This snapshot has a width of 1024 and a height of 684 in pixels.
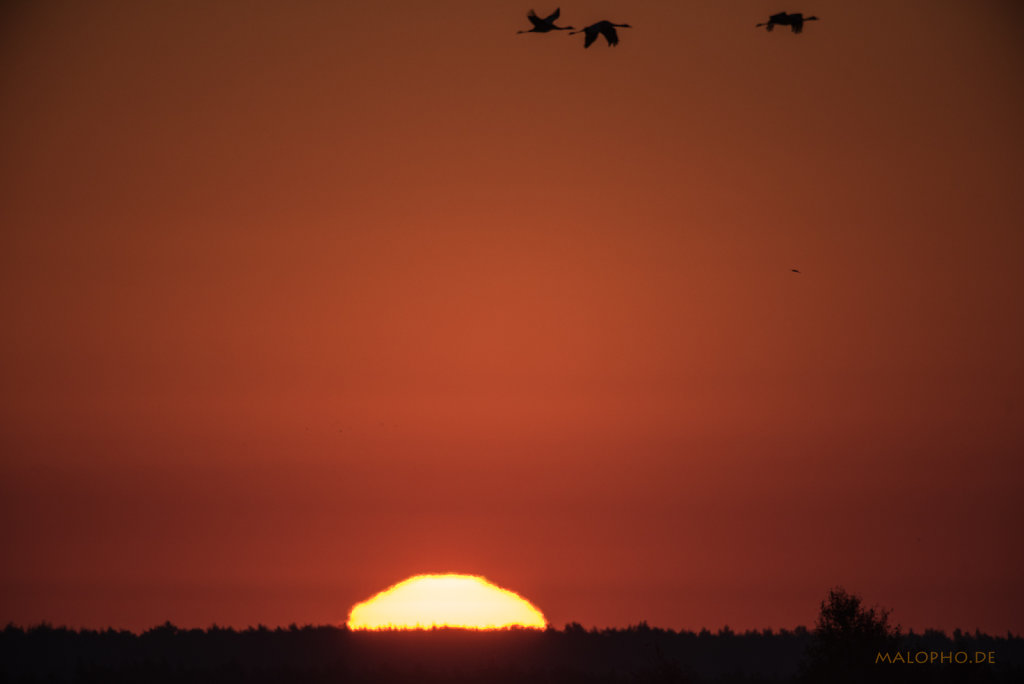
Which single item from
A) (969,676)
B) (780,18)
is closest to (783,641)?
(969,676)

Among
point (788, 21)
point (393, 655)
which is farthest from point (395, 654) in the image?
point (788, 21)

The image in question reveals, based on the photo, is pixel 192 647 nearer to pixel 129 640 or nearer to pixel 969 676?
pixel 129 640

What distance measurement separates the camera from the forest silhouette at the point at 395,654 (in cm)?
15500

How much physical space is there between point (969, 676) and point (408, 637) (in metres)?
98.7

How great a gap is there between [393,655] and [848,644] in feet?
305

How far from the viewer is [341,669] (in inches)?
6324

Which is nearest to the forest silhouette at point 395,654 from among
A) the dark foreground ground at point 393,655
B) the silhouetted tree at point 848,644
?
the dark foreground ground at point 393,655

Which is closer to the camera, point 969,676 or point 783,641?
point 969,676

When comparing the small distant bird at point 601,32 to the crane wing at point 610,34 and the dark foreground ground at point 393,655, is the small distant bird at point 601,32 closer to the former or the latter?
the crane wing at point 610,34

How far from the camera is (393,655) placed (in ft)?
554

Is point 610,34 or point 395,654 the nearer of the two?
point 610,34

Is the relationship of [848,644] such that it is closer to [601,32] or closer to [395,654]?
[601,32]

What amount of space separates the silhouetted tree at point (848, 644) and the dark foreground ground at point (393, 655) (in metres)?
60.3

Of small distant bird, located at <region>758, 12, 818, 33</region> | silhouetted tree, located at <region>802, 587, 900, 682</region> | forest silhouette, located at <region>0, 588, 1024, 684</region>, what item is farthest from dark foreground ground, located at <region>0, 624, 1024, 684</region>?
small distant bird, located at <region>758, 12, 818, 33</region>
